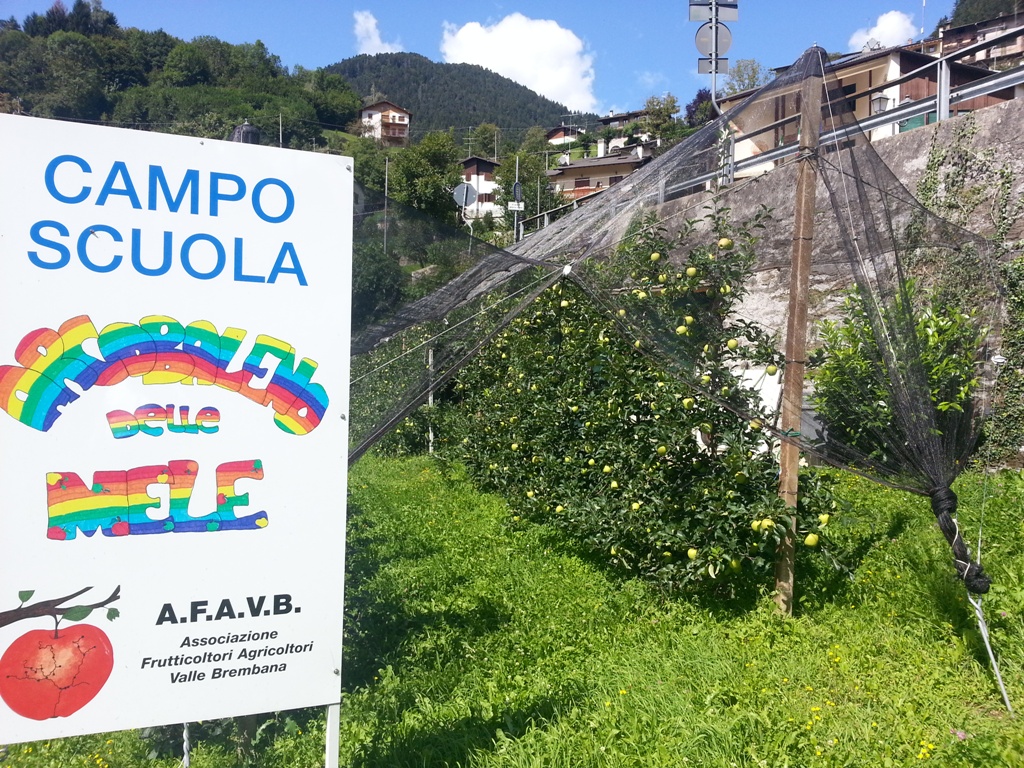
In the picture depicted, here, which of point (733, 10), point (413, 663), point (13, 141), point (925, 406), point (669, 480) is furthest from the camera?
point (733, 10)

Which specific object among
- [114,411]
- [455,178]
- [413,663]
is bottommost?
[413,663]

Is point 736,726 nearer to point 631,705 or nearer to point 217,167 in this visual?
point 631,705

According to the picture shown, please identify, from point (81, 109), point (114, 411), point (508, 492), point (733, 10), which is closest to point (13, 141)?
point (114, 411)

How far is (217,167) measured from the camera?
6.75 ft

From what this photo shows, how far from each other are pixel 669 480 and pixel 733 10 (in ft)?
24.6

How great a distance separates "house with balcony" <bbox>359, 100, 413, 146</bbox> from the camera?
8456cm

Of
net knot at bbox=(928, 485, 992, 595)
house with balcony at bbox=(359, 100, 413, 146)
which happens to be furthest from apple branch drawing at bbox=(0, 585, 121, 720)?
house with balcony at bbox=(359, 100, 413, 146)

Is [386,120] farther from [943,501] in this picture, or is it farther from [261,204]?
[261,204]

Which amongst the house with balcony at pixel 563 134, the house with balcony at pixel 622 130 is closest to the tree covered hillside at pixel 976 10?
the house with balcony at pixel 622 130

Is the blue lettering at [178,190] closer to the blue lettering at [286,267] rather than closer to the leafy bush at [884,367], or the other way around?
the blue lettering at [286,267]

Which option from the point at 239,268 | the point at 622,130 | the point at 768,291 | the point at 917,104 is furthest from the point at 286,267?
the point at 622,130

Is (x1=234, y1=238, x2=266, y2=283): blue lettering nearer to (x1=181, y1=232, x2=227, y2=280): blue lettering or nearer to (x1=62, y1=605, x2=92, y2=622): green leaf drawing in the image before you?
(x1=181, y1=232, x2=227, y2=280): blue lettering

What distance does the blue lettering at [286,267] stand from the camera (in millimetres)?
2117

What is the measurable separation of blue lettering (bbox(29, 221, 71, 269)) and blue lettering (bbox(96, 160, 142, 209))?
108 millimetres
